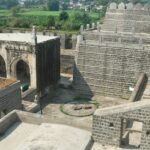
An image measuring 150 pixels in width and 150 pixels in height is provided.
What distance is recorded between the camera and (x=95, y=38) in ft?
95.1

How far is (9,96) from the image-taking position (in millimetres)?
21281

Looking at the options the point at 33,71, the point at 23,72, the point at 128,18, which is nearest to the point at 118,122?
the point at 33,71

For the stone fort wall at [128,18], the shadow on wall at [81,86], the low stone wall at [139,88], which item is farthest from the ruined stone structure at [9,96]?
the stone fort wall at [128,18]

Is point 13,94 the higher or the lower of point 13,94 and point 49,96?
the higher

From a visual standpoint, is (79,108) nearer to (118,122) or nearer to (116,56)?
(116,56)

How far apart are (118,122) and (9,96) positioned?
10.9m

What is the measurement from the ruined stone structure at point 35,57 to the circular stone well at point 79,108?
285 centimetres

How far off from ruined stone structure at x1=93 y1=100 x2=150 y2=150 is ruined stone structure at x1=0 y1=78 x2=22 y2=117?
31.3ft

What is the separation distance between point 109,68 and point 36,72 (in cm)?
657

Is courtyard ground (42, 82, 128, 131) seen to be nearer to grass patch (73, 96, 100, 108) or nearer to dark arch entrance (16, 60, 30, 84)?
grass patch (73, 96, 100, 108)

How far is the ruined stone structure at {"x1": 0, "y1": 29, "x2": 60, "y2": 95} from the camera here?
26.3 metres

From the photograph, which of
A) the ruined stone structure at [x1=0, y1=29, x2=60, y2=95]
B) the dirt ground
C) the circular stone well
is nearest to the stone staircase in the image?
the dirt ground

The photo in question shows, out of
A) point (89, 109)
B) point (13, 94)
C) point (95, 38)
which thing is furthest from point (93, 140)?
point (95, 38)

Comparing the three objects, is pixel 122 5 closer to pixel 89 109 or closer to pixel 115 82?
pixel 115 82
